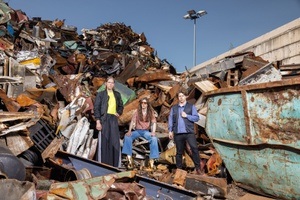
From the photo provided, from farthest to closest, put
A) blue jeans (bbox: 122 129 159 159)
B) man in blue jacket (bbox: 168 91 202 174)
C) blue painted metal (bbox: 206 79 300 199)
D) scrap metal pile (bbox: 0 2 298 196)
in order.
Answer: blue jeans (bbox: 122 129 159 159)
man in blue jacket (bbox: 168 91 202 174)
scrap metal pile (bbox: 0 2 298 196)
blue painted metal (bbox: 206 79 300 199)

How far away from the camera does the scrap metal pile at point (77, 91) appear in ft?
18.1

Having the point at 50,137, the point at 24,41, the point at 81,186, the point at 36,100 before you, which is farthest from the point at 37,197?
the point at 24,41

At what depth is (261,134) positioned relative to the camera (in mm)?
4172

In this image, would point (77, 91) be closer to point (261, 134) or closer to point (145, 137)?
point (145, 137)

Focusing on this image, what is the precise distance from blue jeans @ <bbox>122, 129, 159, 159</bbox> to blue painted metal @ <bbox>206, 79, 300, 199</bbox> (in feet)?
5.25

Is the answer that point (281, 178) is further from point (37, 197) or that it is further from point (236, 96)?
point (37, 197)

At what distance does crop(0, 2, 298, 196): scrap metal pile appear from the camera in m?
5.50

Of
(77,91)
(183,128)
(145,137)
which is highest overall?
(77,91)

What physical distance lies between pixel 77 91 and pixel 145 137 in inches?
110

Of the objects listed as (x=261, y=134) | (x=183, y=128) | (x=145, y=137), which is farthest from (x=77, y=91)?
(x=261, y=134)

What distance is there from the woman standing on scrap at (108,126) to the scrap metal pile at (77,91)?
0.51 meters

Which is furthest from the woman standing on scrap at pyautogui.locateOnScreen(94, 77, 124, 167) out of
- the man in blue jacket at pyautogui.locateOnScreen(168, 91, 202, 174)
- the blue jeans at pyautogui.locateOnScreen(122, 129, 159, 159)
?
the man in blue jacket at pyautogui.locateOnScreen(168, 91, 202, 174)

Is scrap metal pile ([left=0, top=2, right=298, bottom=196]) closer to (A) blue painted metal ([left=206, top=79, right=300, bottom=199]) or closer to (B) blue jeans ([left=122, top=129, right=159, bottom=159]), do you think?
(B) blue jeans ([left=122, top=129, right=159, bottom=159])

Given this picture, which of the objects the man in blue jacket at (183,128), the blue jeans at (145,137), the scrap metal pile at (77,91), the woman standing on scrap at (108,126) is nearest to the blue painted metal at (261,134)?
the scrap metal pile at (77,91)
